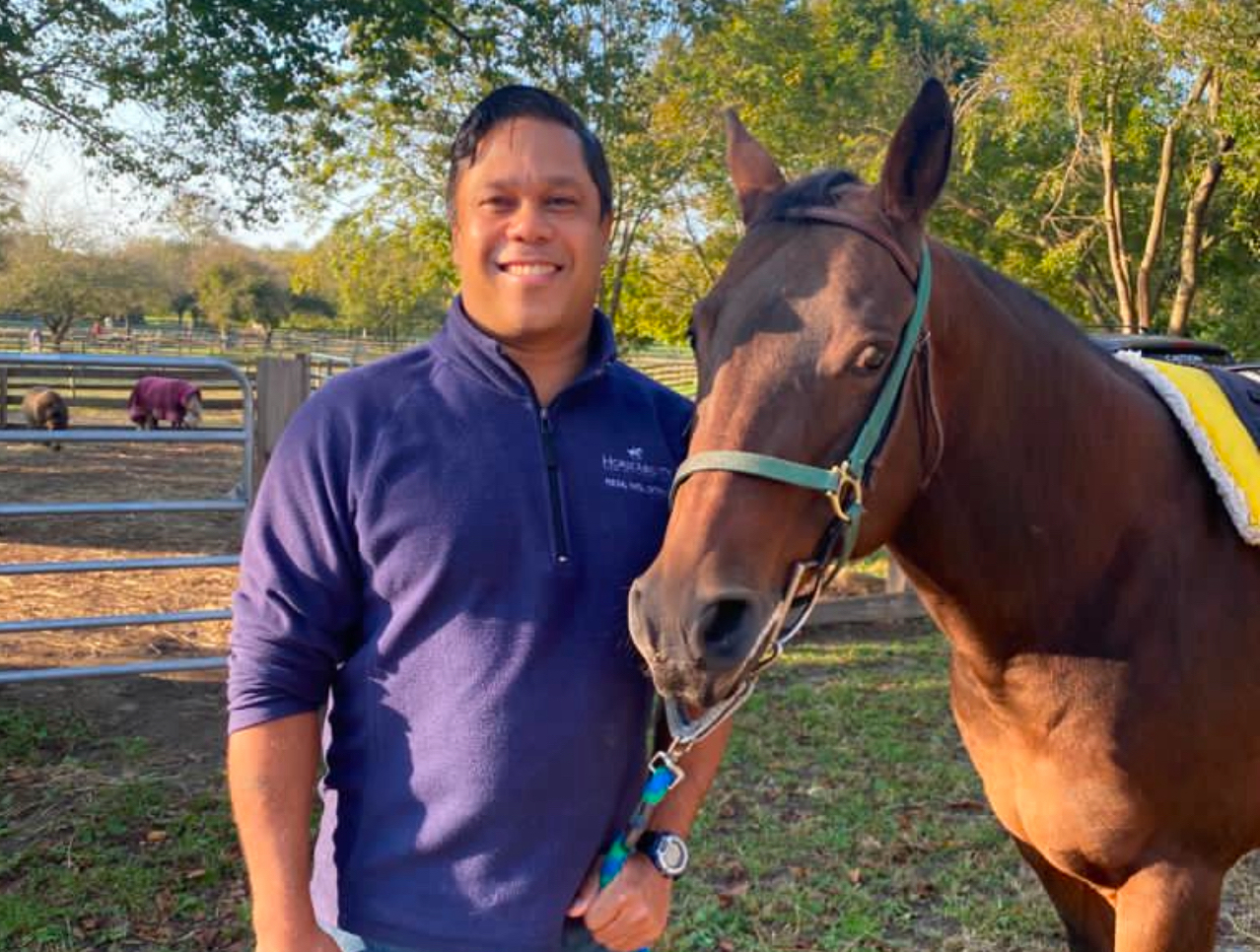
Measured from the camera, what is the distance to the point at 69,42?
8.03 m

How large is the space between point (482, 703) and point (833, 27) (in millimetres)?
15893

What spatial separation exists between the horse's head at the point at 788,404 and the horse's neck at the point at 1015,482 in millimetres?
172

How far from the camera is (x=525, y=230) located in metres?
1.56

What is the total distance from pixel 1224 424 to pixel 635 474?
4.74 ft

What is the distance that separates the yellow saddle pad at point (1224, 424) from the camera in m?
2.09

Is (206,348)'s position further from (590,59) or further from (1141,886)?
(1141,886)

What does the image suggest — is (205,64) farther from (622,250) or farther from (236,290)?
(236,290)

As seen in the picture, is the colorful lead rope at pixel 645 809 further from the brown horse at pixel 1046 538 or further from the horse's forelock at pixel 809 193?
the horse's forelock at pixel 809 193

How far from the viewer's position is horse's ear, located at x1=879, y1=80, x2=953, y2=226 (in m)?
1.81

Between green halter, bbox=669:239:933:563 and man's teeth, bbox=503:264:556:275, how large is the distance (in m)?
0.37

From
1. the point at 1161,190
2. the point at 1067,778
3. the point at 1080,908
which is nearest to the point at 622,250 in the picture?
the point at 1161,190

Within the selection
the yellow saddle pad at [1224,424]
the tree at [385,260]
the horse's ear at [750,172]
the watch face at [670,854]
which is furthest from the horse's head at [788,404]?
the tree at [385,260]

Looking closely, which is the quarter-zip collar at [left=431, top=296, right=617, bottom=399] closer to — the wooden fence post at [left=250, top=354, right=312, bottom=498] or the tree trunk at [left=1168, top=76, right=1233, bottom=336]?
the wooden fence post at [left=250, top=354, right=312, bottom=498]

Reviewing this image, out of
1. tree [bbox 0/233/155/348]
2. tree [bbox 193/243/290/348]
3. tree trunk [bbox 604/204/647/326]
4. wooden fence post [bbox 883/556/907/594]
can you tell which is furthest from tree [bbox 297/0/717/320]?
tree [bbox 193/243/290/348]
